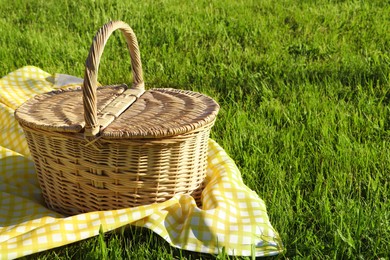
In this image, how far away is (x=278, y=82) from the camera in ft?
13.4

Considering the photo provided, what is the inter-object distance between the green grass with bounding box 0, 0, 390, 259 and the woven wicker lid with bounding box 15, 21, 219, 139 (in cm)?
44

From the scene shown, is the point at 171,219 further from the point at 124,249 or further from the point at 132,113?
the point at 132,113

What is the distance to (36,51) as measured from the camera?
492 cm

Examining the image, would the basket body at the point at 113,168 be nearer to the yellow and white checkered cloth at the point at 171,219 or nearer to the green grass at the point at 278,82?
the yellow and white checkered cloth at the point at 171,219

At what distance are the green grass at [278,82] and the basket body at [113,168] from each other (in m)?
0.19

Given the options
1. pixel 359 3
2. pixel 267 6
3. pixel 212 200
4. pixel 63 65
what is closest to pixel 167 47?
pixel 63 65

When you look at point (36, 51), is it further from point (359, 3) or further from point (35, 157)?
point (359, 3)

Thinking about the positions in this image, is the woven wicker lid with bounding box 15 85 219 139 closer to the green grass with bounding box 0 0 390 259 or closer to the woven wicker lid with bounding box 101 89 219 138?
the woven wicker lid with bounding box 101 89 219 138

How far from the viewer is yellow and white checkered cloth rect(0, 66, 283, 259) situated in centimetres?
245

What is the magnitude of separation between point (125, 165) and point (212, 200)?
445 mm

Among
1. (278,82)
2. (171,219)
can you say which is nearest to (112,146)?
(171,219)

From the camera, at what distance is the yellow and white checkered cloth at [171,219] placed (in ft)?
8.05

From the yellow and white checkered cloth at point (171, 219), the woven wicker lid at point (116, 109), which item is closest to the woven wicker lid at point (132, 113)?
the woven wicker lid at point (116, 109)

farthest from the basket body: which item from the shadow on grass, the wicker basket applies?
the shadow on grass
